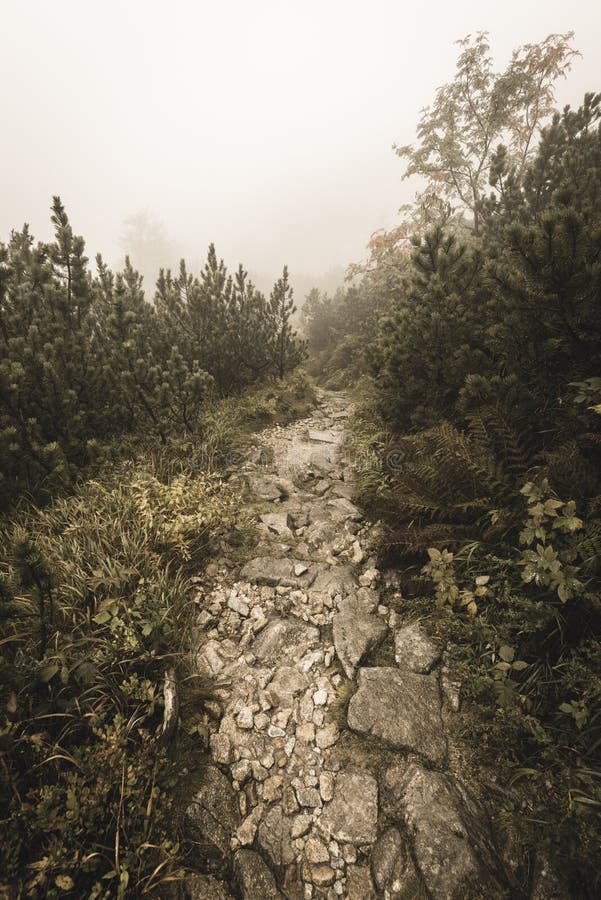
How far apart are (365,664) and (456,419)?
2.90 m

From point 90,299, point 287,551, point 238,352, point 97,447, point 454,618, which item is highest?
point 90,299

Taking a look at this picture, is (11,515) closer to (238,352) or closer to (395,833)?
(395,833)

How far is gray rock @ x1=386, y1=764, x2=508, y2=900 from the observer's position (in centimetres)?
152

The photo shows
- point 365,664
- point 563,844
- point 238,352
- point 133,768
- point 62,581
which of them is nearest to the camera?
point 563,844

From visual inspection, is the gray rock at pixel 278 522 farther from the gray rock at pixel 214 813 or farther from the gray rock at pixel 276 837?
the gray rock at pixel 276 837

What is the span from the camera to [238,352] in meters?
7.52

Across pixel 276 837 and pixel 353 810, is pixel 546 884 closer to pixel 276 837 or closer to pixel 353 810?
pixel 353 810

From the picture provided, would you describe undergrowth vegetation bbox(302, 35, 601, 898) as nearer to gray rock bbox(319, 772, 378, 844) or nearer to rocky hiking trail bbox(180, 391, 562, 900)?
rocky hiking trail bbox(180, 391, 562, 900)

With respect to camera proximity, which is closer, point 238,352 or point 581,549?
point 581,549

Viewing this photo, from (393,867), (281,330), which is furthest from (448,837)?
(281,330)

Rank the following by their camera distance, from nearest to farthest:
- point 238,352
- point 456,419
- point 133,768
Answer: point 133,768 < point 456,419 < point 238,352

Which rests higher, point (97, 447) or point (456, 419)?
point (97, 447)

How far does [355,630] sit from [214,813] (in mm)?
1353

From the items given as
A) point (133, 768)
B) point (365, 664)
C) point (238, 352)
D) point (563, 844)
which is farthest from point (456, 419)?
point (238, 352)
